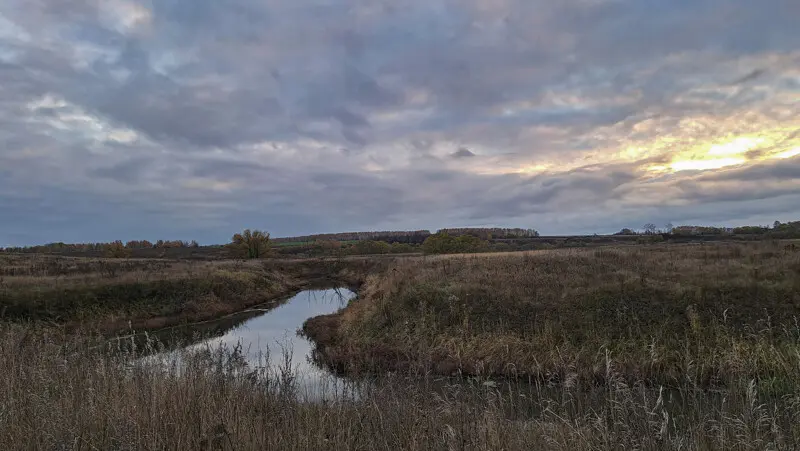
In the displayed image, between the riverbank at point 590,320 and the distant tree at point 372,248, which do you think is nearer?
the riverbank at point 590,320

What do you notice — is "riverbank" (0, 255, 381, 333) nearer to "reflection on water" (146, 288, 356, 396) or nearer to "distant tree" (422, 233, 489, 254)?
"reflection on water" (146, 288, 356, 396)

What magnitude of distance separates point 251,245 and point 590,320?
8914 centimetres

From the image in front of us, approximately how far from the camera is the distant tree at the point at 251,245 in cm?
9788

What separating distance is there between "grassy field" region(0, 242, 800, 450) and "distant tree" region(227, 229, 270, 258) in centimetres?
5125

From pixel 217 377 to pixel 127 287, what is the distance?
32520 millimetres

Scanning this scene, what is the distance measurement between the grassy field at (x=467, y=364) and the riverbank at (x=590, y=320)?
0.10 meters

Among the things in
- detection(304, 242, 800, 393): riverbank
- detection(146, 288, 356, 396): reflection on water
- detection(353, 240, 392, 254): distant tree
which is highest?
detection(353, 240, 392, 254): distant tree

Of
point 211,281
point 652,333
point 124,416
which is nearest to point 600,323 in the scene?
point 652,333

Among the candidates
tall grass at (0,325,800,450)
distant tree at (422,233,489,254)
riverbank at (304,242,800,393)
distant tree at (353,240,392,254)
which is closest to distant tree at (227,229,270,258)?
distant tree at (353,240,392,254)

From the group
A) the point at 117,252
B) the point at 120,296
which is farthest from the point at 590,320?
the point at 117,252

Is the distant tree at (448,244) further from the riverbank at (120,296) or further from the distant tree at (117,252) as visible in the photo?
the distant tree at (117,252)

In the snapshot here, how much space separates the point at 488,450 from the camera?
4645mm

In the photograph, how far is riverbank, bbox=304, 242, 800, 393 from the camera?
51.5 ft

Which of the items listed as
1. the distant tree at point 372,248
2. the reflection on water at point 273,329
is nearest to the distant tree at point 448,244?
the distant tree at point 372,248
